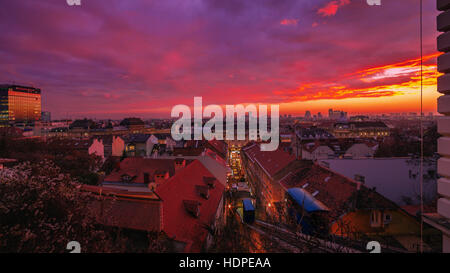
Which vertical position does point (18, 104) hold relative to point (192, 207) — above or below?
above

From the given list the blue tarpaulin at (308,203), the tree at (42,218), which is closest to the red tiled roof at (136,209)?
the tree at (42,218)

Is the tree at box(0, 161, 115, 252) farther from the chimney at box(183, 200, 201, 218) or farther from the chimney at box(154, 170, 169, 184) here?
the chimney at box(154, 170, 169, 184)

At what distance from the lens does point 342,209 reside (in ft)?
25.0

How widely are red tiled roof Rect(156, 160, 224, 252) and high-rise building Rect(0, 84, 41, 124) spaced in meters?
Answer: 12.5

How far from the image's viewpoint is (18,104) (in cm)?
1633

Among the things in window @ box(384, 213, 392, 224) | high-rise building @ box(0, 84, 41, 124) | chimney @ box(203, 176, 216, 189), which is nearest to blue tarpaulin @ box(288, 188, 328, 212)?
window @ box(384, 213, 392, 224)

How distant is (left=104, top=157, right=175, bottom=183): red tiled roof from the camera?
13.9m

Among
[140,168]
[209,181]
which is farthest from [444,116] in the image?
[140,168]

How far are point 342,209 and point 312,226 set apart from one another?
17.2ft

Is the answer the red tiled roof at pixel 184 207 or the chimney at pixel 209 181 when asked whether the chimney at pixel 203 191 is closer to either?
the red tiled roof at pixel 184 207

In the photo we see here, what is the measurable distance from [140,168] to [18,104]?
10.7 metres

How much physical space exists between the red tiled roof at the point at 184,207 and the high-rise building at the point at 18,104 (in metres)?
12.5

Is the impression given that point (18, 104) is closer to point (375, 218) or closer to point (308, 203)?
point (308, 203)
